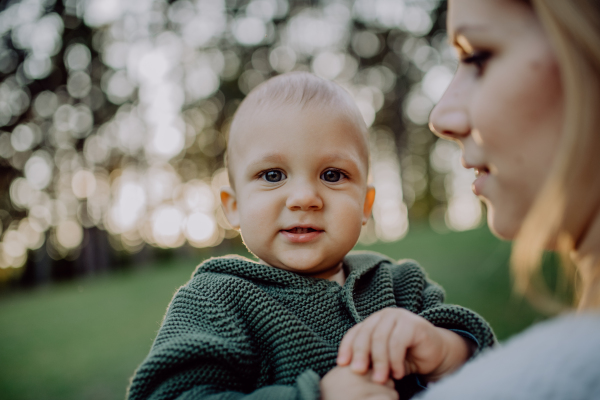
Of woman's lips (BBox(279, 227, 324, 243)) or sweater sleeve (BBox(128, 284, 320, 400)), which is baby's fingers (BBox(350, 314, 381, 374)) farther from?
woman's lips (BBox(279, 227, 324, 243))

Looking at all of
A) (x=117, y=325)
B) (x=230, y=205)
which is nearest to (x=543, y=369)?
(x=230, y=205)

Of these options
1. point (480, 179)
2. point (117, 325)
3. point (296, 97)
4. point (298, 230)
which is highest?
point (296, 97)

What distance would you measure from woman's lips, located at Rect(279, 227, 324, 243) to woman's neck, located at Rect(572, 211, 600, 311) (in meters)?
0.84

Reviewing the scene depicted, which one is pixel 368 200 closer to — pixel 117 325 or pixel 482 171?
pixel 482 171

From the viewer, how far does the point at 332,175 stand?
1712 mm

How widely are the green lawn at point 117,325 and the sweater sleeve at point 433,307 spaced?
2477 mm

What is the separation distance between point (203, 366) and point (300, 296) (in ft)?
1.36

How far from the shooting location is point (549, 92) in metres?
1.02

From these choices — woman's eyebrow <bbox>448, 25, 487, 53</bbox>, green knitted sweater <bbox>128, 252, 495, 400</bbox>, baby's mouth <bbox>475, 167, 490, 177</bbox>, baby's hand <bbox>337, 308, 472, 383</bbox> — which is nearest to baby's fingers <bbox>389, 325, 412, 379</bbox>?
baby's hand <bbox>337, 308, 472, 383</bbox>

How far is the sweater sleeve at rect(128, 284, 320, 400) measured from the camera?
4.23 ft

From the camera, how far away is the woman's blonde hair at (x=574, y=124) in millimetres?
956

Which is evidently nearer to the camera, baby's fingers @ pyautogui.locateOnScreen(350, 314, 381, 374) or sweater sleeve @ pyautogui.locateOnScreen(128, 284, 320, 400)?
baby's fingers @ pyautogui.locateOnScreen(350, 314, 381, 374)

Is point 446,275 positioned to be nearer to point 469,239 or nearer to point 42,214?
point 469,239

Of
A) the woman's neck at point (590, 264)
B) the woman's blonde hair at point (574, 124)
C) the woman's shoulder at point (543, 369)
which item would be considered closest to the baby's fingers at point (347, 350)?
the woman's shoulder at point (543, 369)
